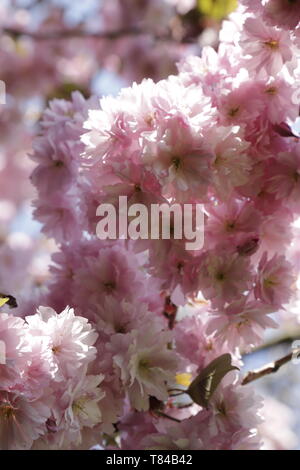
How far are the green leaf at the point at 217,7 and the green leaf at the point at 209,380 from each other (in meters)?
1.75

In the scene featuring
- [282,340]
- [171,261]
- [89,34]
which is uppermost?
[89,34]

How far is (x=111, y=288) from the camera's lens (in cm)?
170

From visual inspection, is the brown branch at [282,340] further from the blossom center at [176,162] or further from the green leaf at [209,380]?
the blossom center at [176,162]

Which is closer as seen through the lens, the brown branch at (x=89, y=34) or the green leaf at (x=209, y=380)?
the green leaf at (x=209, y=380)

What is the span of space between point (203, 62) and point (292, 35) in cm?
25

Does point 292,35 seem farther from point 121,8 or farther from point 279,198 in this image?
point 121,8

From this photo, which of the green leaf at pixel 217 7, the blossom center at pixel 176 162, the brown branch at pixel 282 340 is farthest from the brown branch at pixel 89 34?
the blossom center at pixel 176 162

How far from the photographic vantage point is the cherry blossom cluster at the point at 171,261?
134 cm

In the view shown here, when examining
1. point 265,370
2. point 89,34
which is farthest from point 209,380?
point 89,34

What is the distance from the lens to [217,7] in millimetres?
3094

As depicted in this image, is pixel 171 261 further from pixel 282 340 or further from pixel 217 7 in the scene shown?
pixel 217 7

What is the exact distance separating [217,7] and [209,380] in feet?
6.27
